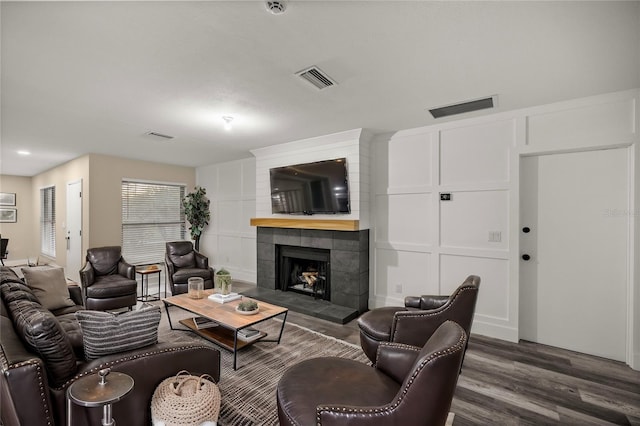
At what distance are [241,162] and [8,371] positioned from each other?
5.09 m

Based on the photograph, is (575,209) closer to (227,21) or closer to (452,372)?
(452,372)

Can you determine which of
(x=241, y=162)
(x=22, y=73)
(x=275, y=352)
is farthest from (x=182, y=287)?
(x=22, y=73)

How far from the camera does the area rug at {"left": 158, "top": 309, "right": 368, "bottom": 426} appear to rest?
2041 millimetres

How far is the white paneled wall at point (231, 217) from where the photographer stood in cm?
594

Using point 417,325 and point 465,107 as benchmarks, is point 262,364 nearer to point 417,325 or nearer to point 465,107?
point 417,325

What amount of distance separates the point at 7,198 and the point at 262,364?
9.74 metres

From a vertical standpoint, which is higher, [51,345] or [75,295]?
[51,345]

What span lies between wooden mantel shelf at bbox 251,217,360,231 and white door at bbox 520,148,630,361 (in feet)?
6.56

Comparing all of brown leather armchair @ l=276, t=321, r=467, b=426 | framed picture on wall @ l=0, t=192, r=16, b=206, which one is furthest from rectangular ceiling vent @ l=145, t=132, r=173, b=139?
framed picture on wall @ l=0, t=192, r=16, b=206

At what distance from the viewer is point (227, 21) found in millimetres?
1722

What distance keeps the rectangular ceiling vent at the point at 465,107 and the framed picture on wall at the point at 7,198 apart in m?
10.9

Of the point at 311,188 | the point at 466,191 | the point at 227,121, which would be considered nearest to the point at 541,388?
the point at 466,191

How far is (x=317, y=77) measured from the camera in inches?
95.3

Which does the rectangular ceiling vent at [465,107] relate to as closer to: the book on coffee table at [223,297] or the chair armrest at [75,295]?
the book on coffee table at [223,297]
